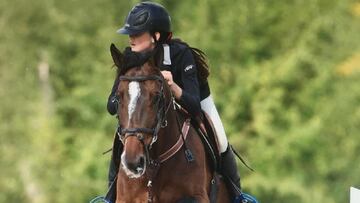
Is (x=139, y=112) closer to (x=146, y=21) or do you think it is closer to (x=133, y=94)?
(x=133, y=94)

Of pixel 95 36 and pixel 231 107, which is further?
pixel 95 36

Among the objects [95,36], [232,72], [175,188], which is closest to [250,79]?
[232,72]

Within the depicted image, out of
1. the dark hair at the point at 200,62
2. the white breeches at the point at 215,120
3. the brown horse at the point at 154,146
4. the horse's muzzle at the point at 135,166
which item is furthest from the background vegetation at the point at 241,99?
the horse's muzzle at the point at 135,166

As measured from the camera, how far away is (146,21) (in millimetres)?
8711

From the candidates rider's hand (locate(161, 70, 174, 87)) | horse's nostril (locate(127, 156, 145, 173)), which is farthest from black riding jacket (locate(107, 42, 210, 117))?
horse's nostril (locate(127, 156, 145, 173))

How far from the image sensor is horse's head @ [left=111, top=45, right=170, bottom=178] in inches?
304

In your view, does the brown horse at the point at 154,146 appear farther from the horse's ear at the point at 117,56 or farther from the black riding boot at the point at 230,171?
the black riding boot at the point at 230,171

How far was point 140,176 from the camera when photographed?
8000 millimetres

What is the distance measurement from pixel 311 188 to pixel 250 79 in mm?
3996

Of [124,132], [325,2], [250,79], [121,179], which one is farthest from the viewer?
[325,2]

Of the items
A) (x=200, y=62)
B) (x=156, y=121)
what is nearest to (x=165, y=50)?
(x=200, y=62)

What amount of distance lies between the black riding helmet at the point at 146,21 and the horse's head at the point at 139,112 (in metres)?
0.54

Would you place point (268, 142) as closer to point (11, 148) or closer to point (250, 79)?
point (250, 79)

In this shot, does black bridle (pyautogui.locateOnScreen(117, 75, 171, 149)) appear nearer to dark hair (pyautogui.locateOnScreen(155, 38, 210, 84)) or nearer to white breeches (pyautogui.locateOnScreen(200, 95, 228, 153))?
dark hair (pyautogui.locateOnScreen(155, 38, 210, 84))
